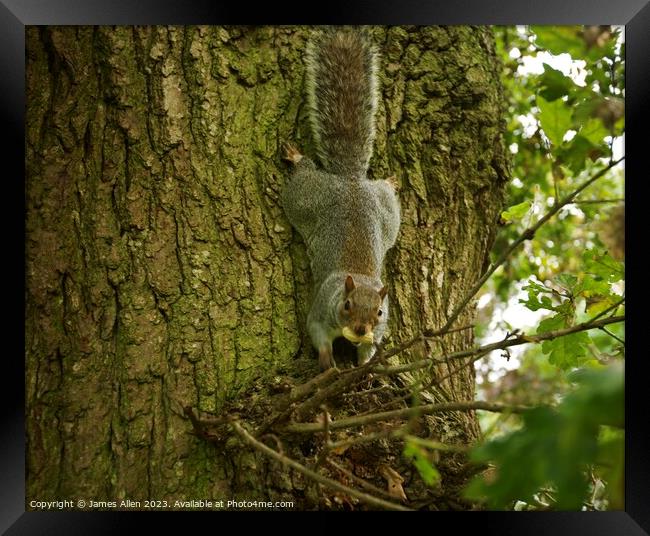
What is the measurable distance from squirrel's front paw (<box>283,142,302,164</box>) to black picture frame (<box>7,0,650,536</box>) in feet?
1.22

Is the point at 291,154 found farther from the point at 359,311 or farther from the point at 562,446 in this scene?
the point at 562,446

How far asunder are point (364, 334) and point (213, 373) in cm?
50


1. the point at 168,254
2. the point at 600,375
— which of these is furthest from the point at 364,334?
the point at 600,375

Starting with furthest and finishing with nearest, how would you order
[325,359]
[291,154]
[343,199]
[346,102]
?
[343,199]
[346,102]
[291,154]
[325,359]

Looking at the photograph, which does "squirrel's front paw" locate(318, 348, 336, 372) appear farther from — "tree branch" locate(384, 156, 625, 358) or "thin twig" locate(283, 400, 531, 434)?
"tree branch" locate(384, 156, 625, 358)

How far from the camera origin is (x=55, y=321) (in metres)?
1.53

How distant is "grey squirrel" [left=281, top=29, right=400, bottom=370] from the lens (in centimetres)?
183

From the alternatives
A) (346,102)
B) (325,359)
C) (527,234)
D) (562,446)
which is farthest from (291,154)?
(562,446)


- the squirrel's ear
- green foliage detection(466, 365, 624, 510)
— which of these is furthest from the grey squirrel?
green foliage detection(466, 365, 624, 510)

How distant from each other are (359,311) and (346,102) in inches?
28.5
